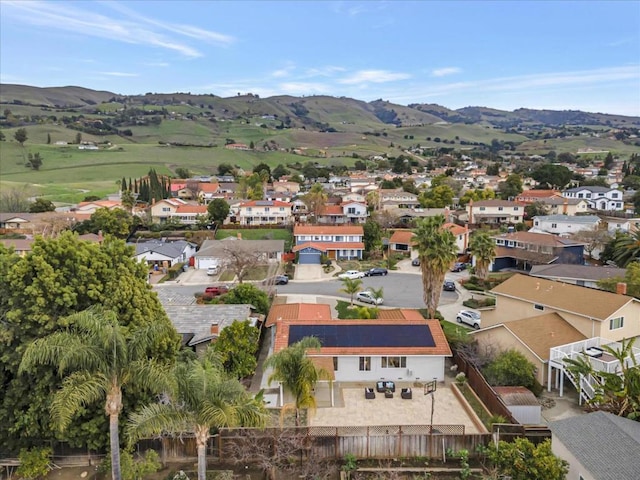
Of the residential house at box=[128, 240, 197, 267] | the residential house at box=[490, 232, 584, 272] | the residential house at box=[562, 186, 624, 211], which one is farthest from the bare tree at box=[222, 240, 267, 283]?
the residential house at box=[562, 186, 624, 211]

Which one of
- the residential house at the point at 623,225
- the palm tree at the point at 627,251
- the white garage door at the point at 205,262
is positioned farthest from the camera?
the residential house at the point at 623,225

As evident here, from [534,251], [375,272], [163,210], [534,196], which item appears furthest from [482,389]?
[534,196]

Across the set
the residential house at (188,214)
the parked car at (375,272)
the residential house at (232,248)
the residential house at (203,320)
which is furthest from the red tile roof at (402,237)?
the residential house at (188,214)

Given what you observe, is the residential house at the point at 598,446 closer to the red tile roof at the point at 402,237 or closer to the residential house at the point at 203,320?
the residential house at the point at 203,320

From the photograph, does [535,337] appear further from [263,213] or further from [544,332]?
[263,213]

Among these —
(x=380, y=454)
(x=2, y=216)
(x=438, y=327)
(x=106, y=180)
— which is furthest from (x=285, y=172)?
(x=380, y=454)

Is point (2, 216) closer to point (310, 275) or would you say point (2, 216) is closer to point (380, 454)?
point (310, 275)
